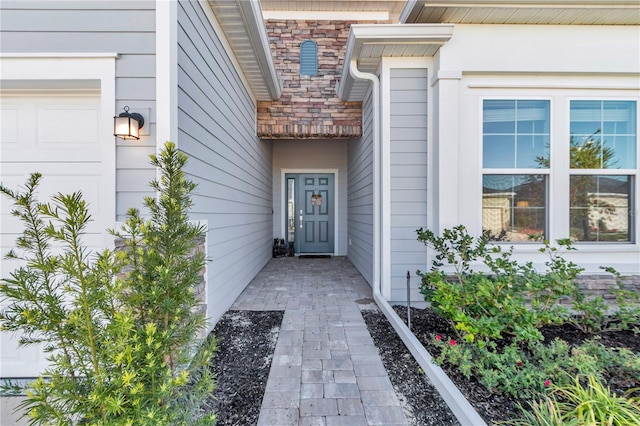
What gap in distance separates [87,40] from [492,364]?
141 inches

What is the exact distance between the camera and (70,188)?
2057 mm

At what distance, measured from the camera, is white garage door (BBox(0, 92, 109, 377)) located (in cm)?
204

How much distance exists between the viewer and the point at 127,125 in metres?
1.85

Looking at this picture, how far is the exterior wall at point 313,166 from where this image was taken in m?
6.81

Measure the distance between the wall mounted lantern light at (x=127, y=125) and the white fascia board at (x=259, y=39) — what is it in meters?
1.56

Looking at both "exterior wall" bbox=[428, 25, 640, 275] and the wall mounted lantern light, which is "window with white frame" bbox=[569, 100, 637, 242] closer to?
"exterior wall" bbox=[428, 25, 640, 275]

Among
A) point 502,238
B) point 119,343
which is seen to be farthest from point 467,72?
point 119,343

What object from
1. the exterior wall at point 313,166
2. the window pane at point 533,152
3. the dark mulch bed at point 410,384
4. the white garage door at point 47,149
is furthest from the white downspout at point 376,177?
the exterior wall at point 313,166

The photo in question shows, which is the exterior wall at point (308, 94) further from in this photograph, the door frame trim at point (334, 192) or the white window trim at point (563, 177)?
the white window trim at point (563, 177)

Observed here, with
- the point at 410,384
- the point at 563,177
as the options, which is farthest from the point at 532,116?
the point at 410,384

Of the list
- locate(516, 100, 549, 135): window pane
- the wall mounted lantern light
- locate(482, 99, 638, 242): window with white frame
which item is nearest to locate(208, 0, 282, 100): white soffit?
the wall mounted lantern light

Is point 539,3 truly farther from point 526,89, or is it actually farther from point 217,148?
point 217,148

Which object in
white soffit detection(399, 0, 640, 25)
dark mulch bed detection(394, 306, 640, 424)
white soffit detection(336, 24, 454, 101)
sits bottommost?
dark mulch bed detection(394, 306, 640, 424)

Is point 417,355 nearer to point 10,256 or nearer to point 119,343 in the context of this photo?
point 119,343
